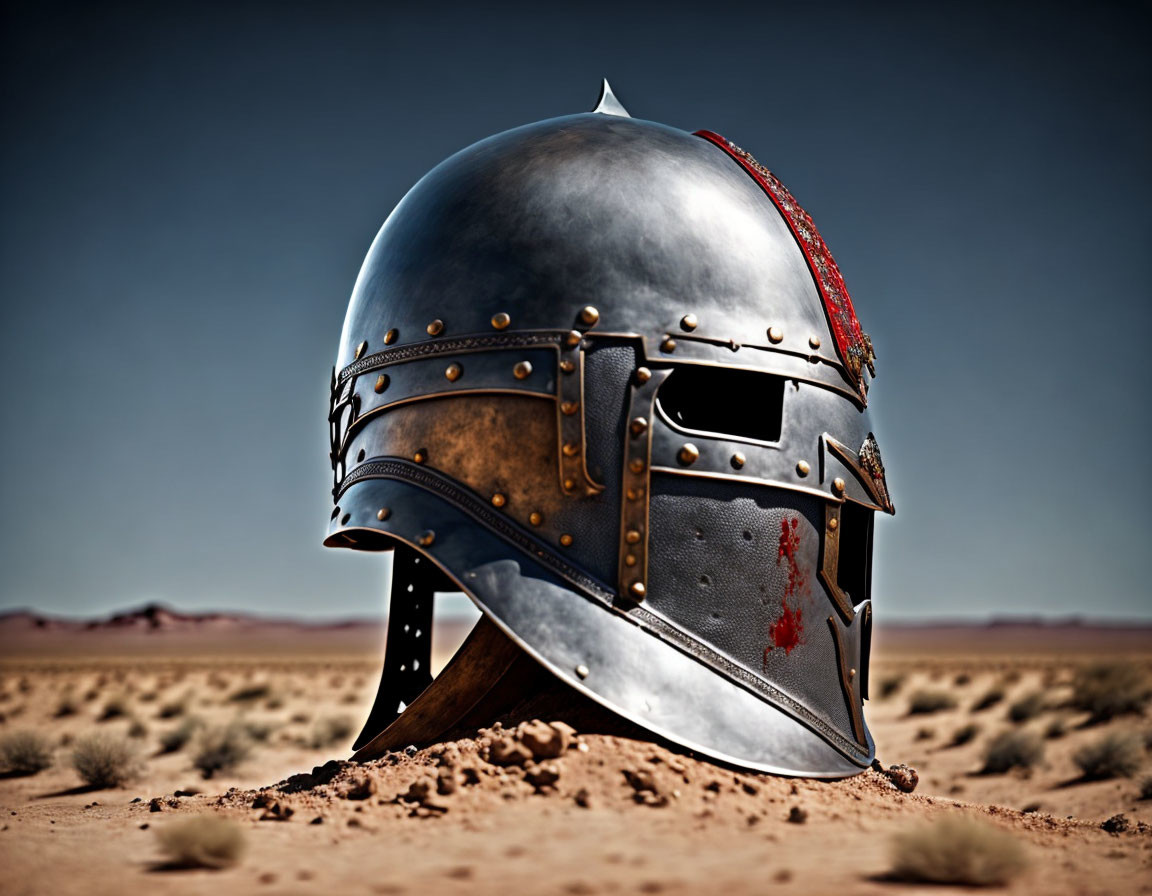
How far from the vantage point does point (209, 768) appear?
463 inches

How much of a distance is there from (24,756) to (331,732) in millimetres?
4525

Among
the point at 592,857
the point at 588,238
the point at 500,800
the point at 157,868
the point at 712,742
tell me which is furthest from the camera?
the point at 588,238

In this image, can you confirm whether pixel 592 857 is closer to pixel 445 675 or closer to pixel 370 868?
pixel 370 868

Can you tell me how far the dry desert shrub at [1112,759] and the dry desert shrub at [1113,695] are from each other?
495 cm

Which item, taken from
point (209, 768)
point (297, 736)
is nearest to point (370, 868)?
point (209, 768)

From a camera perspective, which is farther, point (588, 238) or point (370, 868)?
point (588, 238)

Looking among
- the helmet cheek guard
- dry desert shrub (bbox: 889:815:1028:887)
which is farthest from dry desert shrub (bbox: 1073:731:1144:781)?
dry desert shrub (bbox: 889:815:1028:887)

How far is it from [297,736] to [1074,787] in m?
10.9

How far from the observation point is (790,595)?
5.92 m

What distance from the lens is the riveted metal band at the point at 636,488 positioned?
5.52 m

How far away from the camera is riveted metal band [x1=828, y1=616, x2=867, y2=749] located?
6164 millimetres

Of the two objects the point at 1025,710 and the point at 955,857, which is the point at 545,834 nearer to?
the point at 955,857

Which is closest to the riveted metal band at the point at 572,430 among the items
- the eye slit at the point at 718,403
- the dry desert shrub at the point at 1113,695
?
the eye slit at the point at 718,403

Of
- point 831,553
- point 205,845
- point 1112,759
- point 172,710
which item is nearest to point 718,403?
point 831,553
